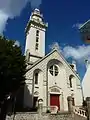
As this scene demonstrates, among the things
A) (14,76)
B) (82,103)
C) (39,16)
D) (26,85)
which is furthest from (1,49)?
(39,16)

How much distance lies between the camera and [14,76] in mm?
18906

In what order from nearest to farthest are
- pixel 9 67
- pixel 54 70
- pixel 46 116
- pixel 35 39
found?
pixel 46 116 → pixel 9 67 → pixel 54 70 → pixel 35 39

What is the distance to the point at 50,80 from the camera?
25.8m

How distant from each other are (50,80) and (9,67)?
30.2 ft

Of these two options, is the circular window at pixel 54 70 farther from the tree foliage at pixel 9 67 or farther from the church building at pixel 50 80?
the tree foliage at pixel 9 67

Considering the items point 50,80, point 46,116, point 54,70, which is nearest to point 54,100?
point 50,80

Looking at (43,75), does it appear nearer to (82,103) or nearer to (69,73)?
(69,73)

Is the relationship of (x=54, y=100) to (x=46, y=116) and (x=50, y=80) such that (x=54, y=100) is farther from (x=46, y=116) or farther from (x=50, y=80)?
(x=46, y=116)

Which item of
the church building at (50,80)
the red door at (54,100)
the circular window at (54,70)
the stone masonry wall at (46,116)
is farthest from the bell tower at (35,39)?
the stone masonry wall at (46,116)

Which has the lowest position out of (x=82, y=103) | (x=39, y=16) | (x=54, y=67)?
(x=82, y=103)

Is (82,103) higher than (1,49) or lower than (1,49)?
lower

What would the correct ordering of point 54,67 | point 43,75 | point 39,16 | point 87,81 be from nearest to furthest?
1. point 43,75
2. point 54,67
3. point 87,81
4. point 39,16

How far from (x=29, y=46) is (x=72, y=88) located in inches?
433

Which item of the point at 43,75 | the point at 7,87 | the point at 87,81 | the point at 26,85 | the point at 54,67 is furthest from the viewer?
the point at 87,81
